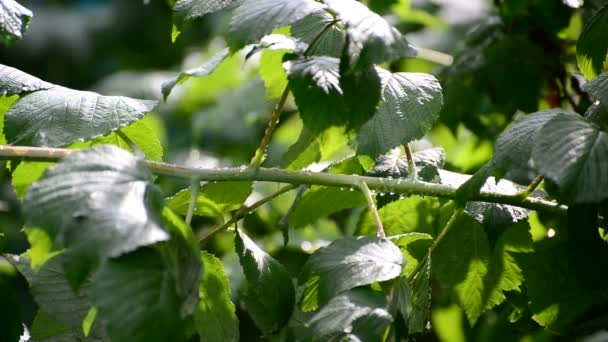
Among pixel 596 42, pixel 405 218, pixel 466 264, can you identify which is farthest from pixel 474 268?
pixel 596 42

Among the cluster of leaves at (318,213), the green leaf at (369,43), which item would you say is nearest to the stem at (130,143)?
the cluster of leaves at (318,213)

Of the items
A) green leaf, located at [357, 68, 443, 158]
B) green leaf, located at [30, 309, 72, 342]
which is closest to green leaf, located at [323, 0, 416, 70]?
green leaf, located at [357, 68, 443, 158]

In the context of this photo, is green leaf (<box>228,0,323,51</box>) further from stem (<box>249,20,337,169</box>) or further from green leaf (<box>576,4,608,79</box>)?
green leaf (<box>576,4,608,79</box>)

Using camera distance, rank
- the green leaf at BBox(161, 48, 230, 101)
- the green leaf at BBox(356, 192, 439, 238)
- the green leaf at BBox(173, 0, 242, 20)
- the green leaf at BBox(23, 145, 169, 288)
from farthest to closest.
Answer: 1. the green leaf at BBox(356, 192, 439, 238)
2. the green leaf at BBox(173, 0, 242, 20)
3. the green leaf at BBox(161, 48, 230, 101)
4. the green leaf at BBox(23, 145, 169, 288)

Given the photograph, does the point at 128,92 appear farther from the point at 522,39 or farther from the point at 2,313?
the point at 2,313

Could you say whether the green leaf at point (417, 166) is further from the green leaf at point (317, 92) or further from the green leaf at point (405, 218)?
the green leaf at point (317, 92)

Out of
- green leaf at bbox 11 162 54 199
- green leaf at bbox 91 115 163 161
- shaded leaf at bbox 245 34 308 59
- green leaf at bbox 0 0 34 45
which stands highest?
green leaf at bbox 0 0 34 45

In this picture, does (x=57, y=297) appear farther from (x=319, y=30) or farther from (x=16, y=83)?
(x=319, y=30)
